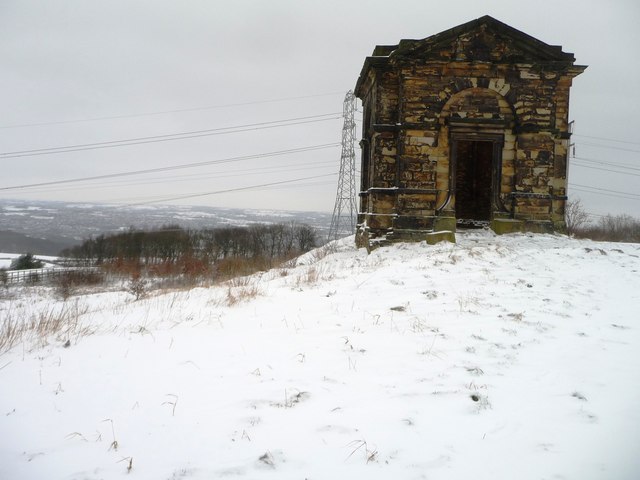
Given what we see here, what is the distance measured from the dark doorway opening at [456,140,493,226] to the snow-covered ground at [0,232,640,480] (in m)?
10.5

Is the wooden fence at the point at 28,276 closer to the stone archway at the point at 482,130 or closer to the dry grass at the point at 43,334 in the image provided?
the dry grass at the point at 43,334

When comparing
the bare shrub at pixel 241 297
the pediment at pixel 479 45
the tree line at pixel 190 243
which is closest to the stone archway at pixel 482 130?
the pediment at pixel 479 45

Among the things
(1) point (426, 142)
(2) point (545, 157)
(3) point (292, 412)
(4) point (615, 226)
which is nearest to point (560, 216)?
(2) point (545, 157)

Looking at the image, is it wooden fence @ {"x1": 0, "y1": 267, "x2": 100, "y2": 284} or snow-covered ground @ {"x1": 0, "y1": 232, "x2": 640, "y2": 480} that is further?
wooden fence @ {"x1": 0, "y1": 267, "x2": 100, "y2": 284}

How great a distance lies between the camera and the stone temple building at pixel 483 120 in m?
12.1

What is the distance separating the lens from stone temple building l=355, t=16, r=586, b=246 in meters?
12.1

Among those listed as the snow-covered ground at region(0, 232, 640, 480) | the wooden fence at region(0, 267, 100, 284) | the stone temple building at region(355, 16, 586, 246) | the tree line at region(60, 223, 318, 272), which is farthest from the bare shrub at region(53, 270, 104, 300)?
the snow-covered ground at region(0, 232, 640, 480)

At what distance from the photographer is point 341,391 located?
358 centimetres

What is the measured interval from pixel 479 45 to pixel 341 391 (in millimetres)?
12014

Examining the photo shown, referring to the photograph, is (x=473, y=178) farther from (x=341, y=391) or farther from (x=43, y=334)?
(x=43, y=334)

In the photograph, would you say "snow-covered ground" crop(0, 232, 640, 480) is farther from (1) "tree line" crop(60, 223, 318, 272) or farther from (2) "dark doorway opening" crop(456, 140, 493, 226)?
(1) "tree line" crop(60, 223, 318, 272)

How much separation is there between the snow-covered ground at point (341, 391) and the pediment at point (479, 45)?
8.32 metres

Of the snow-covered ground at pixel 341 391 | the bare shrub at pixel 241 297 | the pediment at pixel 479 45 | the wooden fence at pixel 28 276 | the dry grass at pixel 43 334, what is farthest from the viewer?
the wooden fence at pixel 28 276

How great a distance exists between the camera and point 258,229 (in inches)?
2625
